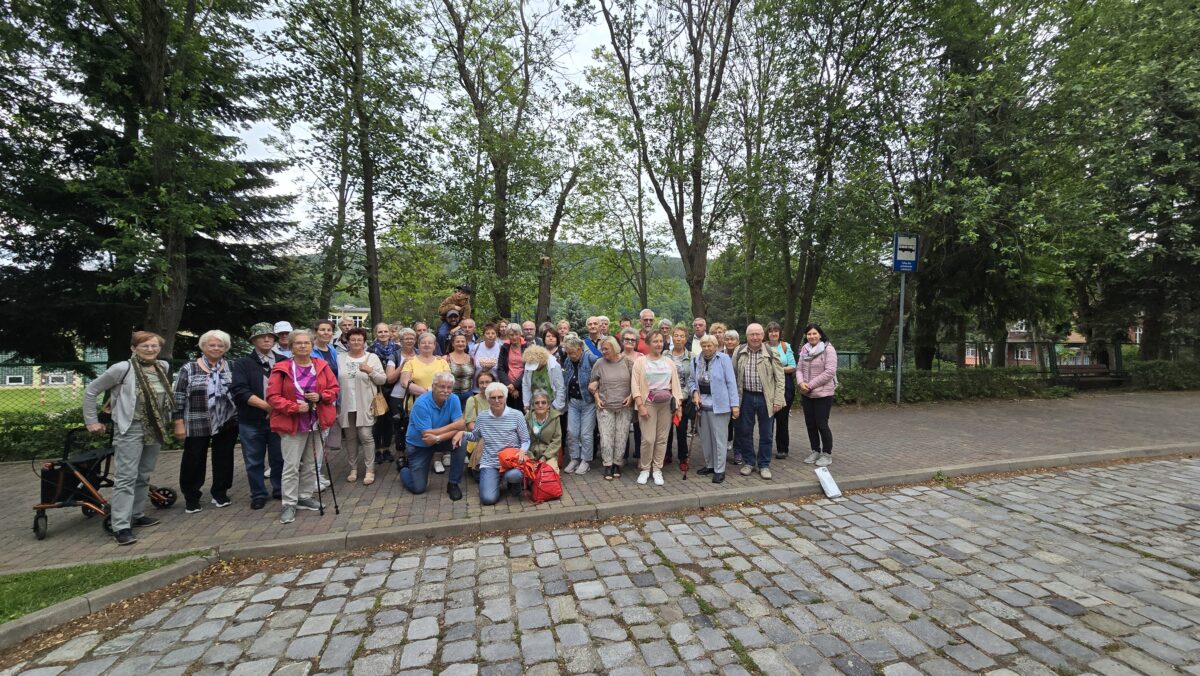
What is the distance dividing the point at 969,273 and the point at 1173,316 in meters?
9.58

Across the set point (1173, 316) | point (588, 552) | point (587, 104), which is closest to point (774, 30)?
point (587, 104)

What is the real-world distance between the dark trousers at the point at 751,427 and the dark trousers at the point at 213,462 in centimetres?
602

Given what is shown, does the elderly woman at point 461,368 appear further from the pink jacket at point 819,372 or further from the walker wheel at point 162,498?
the pink jacket at point 819,372

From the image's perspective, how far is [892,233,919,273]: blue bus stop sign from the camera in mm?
11312

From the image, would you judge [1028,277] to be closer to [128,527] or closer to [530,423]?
[530,423]

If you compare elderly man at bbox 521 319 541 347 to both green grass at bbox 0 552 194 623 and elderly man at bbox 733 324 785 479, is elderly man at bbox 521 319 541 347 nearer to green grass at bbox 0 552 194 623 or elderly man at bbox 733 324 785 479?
elderly man at bbox 733 324 785 479

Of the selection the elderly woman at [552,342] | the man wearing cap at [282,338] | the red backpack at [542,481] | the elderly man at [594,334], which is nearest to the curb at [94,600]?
the man wearing cap at [282,338]

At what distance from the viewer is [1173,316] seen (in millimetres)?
17453

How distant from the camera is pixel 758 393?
6281 mm

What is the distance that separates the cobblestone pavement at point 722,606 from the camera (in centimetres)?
277

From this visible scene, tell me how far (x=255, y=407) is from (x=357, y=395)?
1.08 metres

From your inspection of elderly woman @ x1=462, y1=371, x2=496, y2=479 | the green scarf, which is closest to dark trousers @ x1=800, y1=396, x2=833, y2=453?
elderly woman @ x1=462, y1=371, x2=496, y2=479

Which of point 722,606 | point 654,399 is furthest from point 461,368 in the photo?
point 722,606

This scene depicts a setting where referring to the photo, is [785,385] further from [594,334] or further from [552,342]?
[552,342]
